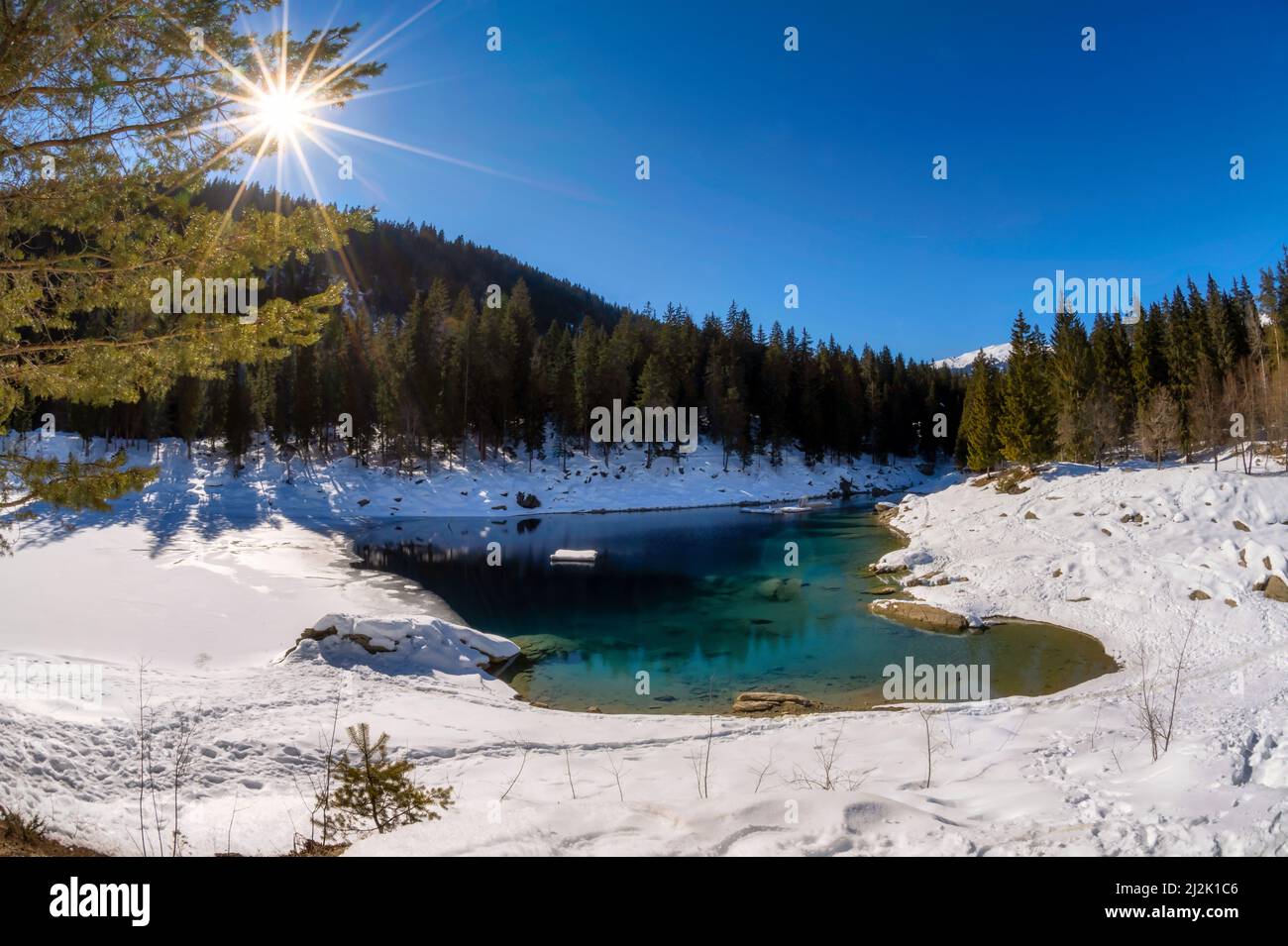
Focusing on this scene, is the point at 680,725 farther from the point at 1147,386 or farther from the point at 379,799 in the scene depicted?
the point at 1147,386

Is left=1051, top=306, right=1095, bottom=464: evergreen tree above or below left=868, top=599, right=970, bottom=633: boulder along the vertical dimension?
above

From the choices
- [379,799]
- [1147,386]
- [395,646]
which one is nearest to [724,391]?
[1147,386]

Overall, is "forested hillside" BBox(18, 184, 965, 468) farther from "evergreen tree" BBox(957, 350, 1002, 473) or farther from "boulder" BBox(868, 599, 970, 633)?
"boulder" BBox(868, 599, 970, 633)

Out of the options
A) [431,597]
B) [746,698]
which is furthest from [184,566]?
[746,698]

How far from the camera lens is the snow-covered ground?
15.0 ft

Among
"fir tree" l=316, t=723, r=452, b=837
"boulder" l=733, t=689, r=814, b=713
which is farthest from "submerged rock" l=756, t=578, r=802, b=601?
"fir tree" l=316, t=723, r=452, b=837

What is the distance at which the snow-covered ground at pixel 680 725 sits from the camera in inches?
181

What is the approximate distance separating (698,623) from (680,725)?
385 inches

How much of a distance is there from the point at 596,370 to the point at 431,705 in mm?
60304

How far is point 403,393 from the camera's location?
62.3 metres

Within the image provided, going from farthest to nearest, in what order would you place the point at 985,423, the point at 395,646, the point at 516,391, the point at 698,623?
the point at 516,391 → the point at 985,423 → the point at 698,623 → the point at 395,646

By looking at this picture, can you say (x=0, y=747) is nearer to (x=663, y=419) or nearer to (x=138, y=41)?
(x=138, y=41)

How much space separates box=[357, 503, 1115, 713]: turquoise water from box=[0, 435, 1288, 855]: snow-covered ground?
5.67 ft

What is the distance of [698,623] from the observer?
21547 mm
